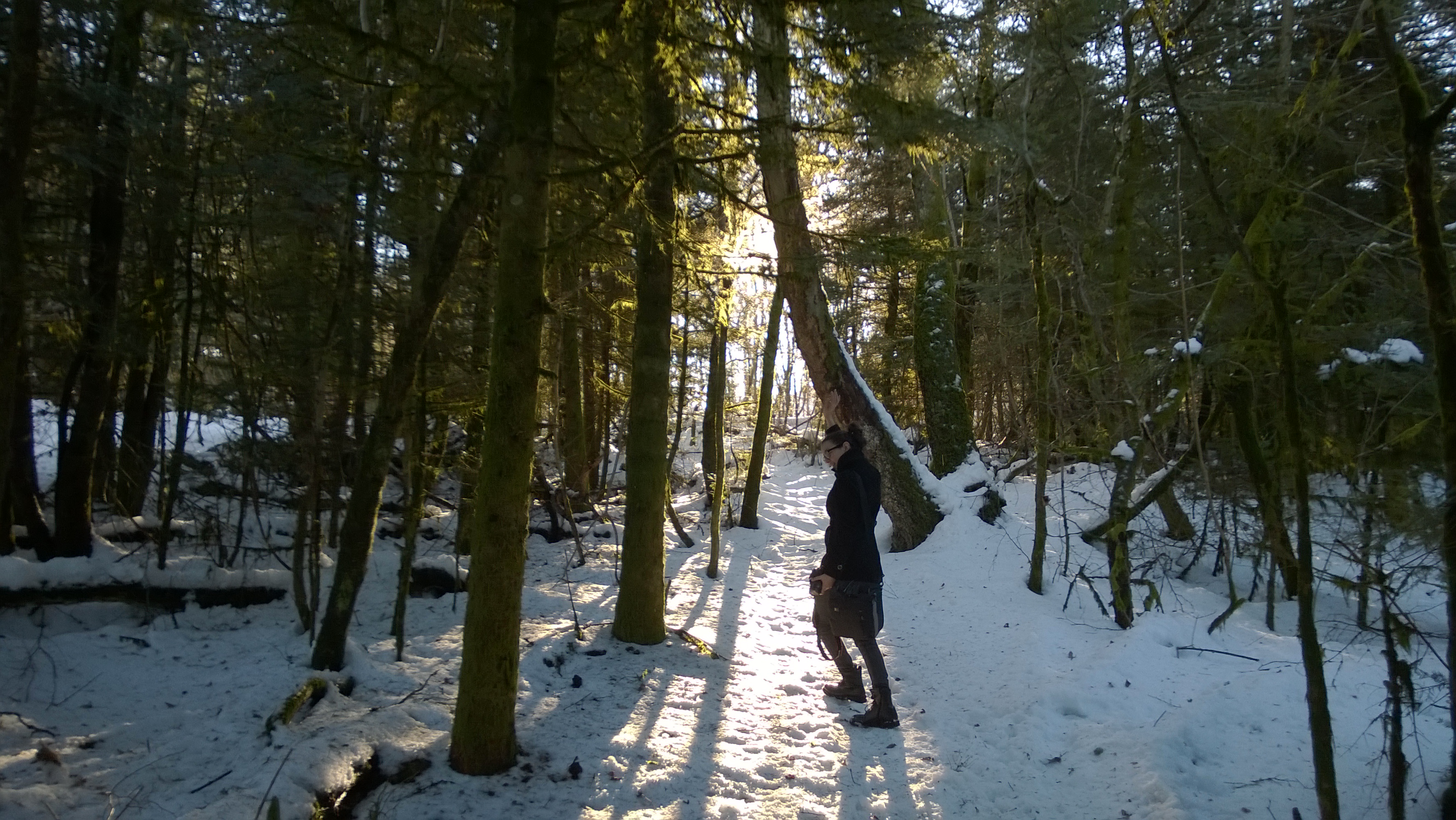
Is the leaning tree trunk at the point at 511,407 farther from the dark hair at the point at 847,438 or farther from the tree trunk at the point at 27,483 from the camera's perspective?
the tree trunk at the point at 27,483

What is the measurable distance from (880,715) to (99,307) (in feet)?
22.6

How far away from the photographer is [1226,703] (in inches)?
203

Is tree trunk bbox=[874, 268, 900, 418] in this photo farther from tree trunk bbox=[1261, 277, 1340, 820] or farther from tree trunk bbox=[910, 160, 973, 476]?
tree trunk bbox=[1261, 277, 1340, 820]

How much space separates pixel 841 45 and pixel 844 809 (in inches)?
185

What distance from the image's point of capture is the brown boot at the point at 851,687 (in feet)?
19.1

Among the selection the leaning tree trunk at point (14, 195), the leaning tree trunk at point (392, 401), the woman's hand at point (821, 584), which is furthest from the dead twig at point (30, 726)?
the woman's hand at point (821, 584)

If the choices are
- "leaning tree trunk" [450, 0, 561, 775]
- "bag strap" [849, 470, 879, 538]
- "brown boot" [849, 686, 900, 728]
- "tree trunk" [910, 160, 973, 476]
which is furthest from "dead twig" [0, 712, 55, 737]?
"tree trunk" [910, 160, 973, 476]

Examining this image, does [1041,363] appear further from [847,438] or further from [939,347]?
[939,347]

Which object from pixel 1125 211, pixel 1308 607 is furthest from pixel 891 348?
pixel 1308 607

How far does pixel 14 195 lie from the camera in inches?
140

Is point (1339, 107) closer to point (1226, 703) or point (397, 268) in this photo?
point (1226, 703)

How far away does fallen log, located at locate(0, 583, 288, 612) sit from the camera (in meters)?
5.79

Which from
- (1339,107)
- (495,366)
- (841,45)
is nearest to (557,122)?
(841,45)

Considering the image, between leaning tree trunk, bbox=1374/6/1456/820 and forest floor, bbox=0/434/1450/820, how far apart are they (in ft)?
4.62
